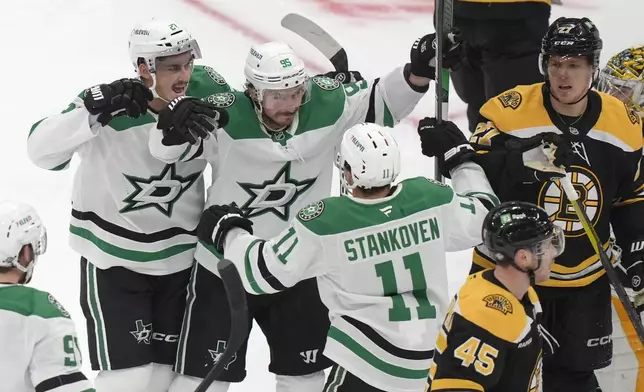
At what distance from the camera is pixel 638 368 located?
12.3 feet

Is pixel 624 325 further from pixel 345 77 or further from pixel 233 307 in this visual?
pixel 233 307

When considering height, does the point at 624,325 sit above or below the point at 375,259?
below

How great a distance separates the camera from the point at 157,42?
3453 mm

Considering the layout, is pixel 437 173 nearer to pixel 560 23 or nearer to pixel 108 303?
pixel 560 23

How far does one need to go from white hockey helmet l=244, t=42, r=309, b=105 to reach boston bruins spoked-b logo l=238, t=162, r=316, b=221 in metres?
0.25

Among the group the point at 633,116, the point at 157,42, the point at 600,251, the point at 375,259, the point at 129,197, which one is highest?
the point at 157,42

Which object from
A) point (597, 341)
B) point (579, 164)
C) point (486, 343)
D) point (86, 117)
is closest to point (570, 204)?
point (579, 164)

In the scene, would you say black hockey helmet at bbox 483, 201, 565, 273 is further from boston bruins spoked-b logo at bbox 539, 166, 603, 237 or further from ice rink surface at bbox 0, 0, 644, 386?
ice rink surface at bbox 0, 0, 644, 386

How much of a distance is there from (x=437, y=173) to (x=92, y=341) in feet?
4.07

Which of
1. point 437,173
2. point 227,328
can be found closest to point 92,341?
point 227,328

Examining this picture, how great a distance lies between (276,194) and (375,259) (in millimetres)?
672

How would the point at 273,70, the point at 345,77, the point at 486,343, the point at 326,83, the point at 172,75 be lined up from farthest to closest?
1. the point at 345,77
2. the point at 326,83
3. the point at 172,75
4. the point at 273,70
5. the point at 486,343

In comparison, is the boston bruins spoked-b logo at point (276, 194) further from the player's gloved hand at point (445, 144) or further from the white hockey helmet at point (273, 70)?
the player's gloved hand at point (445, 144)

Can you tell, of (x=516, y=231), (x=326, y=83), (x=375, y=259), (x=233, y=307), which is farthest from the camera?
(x=326, y=83)
